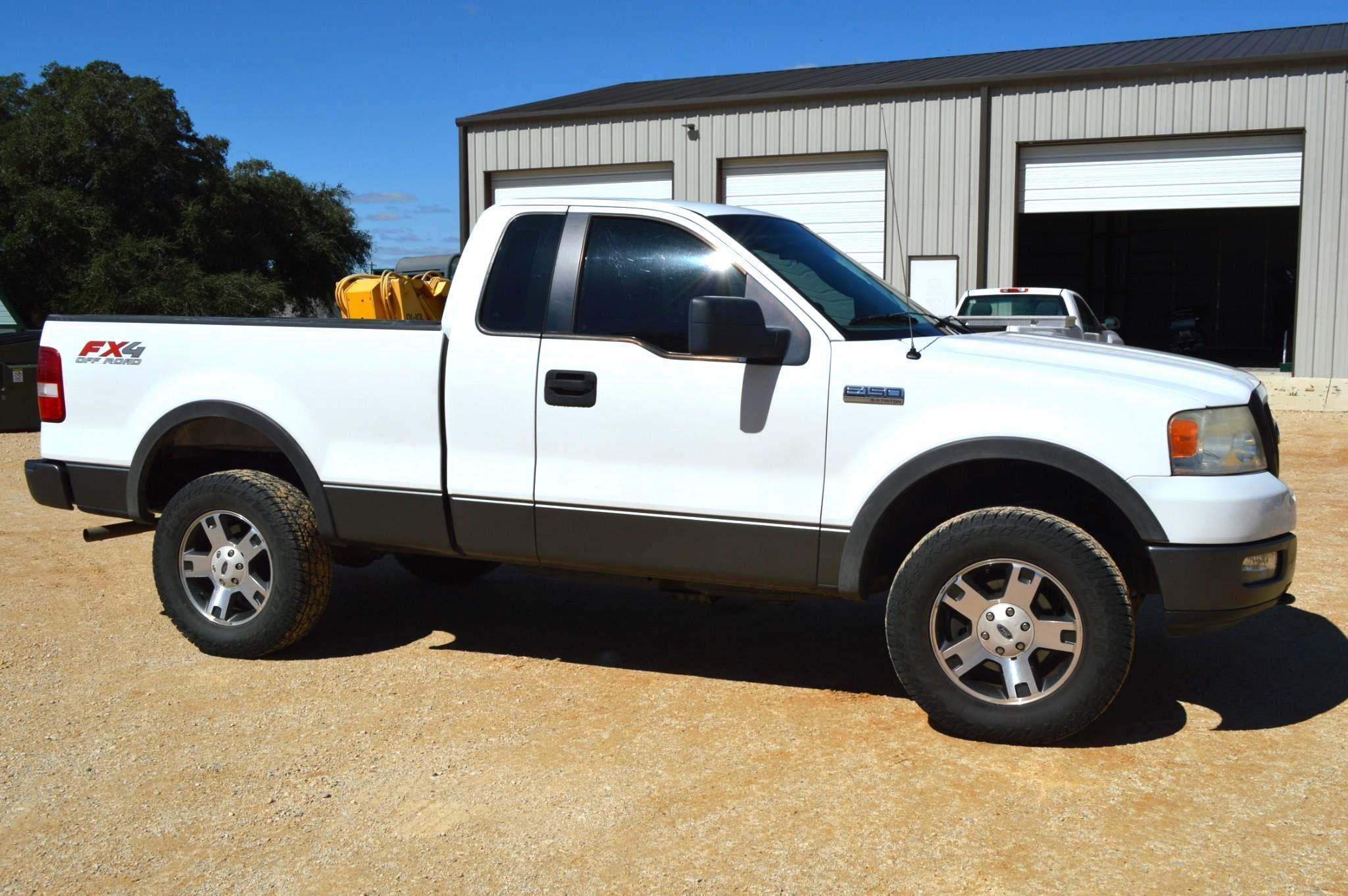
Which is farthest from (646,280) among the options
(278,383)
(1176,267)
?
(1176,267)

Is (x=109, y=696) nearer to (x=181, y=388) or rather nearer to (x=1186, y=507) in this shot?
(x=181, y=388)

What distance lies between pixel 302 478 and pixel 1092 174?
57.6 feet

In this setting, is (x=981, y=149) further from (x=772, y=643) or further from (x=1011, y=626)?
(x=1011, y=626)

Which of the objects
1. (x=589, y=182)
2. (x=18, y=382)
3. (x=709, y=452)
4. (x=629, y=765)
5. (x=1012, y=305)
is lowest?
(x=629, y=765)

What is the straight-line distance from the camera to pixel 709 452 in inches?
181

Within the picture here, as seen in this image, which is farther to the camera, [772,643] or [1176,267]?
[1176,267]

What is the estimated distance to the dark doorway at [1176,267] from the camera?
3253cm

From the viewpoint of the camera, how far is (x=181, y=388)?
18.1 feet

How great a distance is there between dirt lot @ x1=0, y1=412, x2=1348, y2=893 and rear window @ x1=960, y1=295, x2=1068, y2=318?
10040 millimetres

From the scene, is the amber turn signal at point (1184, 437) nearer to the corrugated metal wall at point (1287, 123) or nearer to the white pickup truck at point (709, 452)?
the white pickup truck at point (709, 452)

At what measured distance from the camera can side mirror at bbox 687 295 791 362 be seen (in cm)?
433

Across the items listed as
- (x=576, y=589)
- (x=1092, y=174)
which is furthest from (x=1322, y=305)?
(x=576, y=589)

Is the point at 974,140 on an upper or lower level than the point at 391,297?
upper

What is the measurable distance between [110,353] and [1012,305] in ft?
41.2
